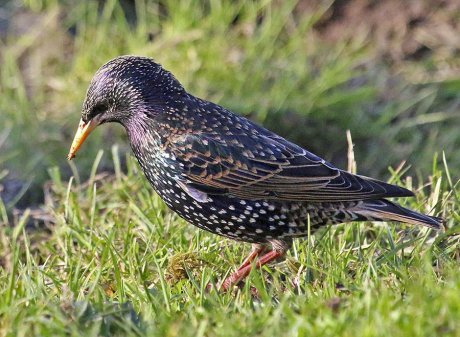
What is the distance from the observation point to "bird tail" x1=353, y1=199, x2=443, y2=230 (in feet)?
15.7

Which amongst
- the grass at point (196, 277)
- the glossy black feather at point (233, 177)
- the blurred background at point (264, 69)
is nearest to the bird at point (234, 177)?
the glossy black feather at point (233, 177)

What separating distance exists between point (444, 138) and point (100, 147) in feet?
8.04

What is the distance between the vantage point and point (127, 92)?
17.3ft

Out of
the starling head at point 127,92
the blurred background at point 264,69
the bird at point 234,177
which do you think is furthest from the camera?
the blurred background at point 264,69

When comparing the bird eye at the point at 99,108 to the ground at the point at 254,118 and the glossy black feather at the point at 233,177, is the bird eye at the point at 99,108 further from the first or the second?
the ground at the point at 254,118

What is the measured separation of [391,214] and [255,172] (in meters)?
0.71

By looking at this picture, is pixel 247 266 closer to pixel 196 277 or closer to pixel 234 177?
pixel 196 277

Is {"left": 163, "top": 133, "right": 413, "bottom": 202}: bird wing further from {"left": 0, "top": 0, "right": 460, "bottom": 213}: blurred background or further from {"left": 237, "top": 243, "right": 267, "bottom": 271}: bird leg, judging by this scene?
{"left": 0, "top": 0, "right": 460, "bottom": 213}: blurred background

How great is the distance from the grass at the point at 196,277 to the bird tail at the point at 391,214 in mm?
94

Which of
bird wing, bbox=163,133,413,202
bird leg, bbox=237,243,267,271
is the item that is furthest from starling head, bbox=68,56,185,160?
bird leg, bbox=237,243,267,271

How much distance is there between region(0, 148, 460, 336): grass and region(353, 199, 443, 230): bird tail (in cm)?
9

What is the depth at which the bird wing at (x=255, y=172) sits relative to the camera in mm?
5059

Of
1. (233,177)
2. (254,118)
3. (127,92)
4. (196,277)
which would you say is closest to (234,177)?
(233,177)

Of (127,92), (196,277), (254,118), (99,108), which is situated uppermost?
(127,92)
